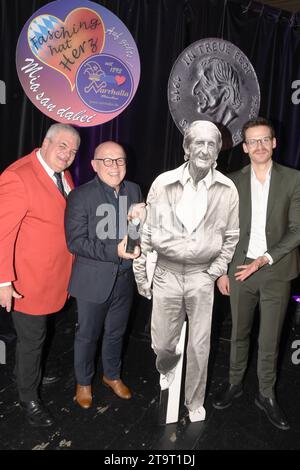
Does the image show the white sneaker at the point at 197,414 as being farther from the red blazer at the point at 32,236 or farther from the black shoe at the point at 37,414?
the red blazer at the point at 32,236

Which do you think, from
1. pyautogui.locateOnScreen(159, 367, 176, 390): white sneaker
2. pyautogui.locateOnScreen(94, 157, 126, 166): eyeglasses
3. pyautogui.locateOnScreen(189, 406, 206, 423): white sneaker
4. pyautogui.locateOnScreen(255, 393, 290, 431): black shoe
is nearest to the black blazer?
pyautogui.locateOnScreen(94, 157, 126, 166): eyeglasses

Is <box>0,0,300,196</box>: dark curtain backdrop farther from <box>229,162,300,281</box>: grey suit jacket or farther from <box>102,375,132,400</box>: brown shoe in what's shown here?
<box>102,375,132,400</box>: brown shoe

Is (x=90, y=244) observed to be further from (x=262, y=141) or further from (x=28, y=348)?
(x=262, y=141)

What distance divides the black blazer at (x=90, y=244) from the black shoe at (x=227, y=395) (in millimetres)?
977

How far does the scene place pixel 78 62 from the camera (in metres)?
3.06

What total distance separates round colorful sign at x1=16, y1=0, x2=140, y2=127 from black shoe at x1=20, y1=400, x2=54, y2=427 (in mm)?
2038

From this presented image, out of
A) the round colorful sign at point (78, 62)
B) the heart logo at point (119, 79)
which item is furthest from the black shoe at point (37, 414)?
the heart logo at point (119, 79)

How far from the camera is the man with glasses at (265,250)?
214cm

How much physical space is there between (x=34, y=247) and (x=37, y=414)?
956 mm

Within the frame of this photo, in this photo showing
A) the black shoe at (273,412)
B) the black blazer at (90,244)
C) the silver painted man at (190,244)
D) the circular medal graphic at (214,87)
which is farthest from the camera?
A: the circular medal graphic at (214,87)
